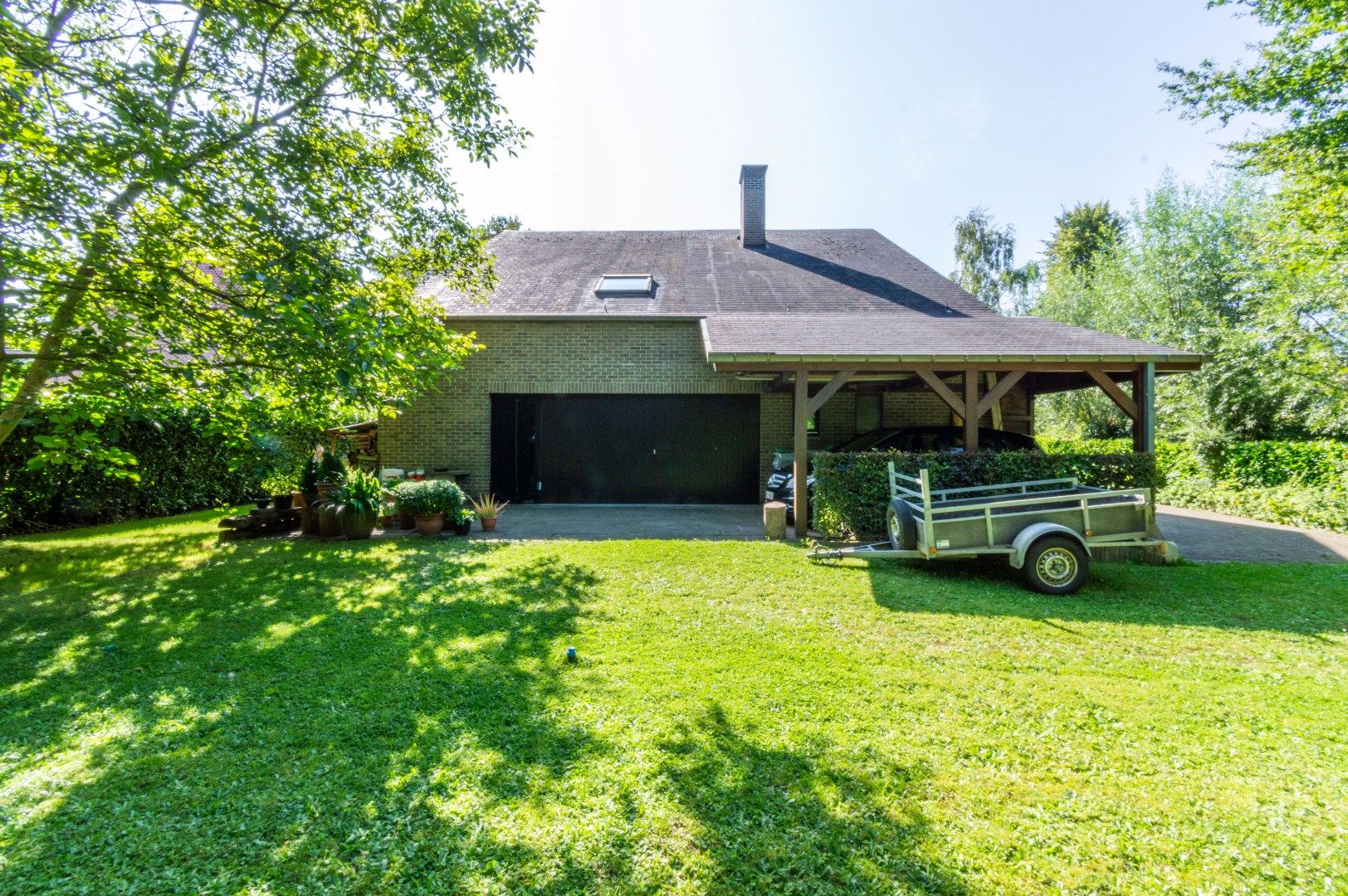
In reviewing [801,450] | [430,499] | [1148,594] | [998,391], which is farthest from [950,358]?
[430,499]

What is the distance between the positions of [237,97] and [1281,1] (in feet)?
54.0

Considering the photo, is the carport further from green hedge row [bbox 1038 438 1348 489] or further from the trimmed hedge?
green hedge row [bbox 1038 438 1348 489]

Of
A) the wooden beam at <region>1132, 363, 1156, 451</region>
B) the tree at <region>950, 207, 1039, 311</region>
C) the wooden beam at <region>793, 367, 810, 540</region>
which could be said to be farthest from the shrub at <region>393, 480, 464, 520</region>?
the tree at <region>950, 207, 1039, 311</region>

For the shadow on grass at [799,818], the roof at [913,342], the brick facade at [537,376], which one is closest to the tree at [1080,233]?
the brick facade at [537,376]

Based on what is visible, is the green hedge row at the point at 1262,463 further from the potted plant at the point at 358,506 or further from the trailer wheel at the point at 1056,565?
the potted plant at the point at 358,506

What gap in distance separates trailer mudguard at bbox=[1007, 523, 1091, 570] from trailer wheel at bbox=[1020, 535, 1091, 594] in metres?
0.04

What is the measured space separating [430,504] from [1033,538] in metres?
7.53

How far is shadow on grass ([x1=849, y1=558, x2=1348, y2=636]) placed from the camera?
16.1 ft

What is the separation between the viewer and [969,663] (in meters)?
3.88

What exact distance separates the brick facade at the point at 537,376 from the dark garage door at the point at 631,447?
381mm

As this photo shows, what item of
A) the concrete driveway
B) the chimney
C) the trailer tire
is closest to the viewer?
the trailer tire

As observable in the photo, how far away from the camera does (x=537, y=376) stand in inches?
452

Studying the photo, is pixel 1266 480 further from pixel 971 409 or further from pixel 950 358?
pixel 950 358

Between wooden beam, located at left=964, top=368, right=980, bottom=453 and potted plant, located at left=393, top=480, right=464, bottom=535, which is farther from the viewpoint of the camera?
potted plant, located at left=393, top=480, right=464, bottom=535
